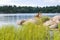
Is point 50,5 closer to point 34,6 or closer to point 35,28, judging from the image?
point 34,6

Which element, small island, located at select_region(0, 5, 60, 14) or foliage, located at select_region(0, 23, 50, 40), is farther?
small island, located at select_region(0, 5, 60, 14)

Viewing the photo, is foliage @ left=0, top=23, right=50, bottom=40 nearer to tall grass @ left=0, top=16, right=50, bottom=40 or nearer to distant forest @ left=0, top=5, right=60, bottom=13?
tall grass @ left=0, top=16, right=50, bottom=40

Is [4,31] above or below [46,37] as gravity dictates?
above

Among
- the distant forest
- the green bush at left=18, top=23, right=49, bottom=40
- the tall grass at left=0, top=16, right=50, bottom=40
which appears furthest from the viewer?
the distant forest

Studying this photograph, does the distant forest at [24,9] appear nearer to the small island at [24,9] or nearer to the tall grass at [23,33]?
the small island at [24,9]

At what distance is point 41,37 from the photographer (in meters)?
2.88

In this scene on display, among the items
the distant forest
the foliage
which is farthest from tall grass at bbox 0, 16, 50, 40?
the distant forest

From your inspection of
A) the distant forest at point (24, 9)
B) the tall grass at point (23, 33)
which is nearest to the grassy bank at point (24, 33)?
the tall grass at point (23, 33)

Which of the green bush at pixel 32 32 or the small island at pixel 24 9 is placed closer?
the green bush at pixel 32 32

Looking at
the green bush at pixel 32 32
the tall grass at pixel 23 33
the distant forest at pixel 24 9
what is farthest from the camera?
the distant forest at pixel 24 9

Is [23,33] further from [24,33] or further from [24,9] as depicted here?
[24,9]

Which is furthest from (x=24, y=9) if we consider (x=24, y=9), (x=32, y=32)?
(x=32, y=32)

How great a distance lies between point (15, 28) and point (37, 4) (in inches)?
82.2

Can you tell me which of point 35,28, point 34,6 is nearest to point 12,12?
point 34,6
